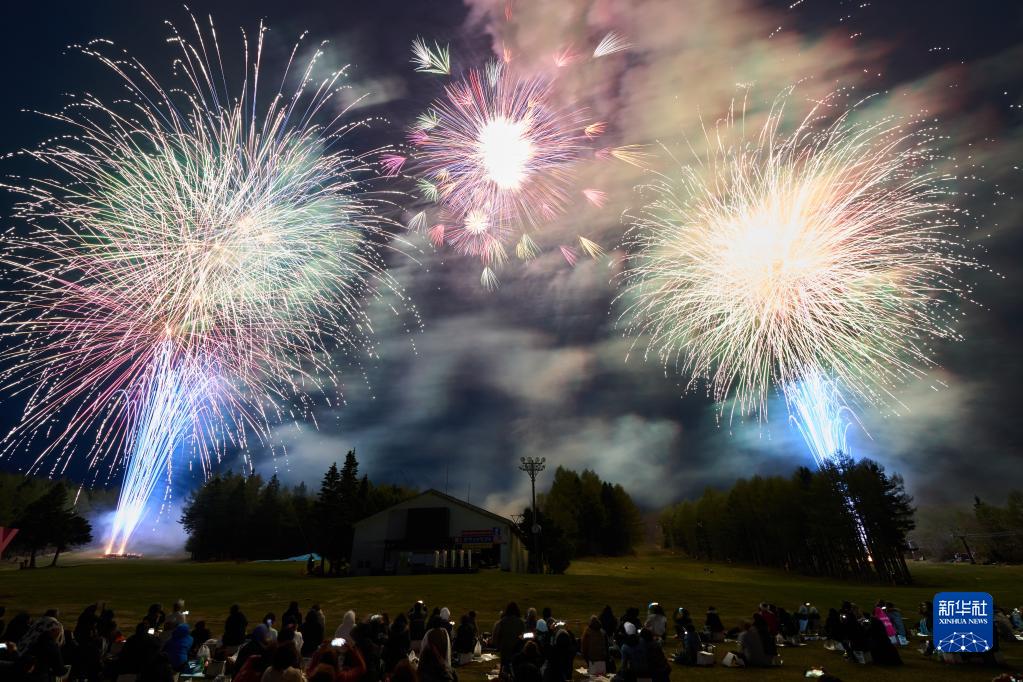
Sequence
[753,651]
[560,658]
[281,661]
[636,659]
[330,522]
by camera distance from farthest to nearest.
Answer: [330,522] → [753,651] → [560,658] → [636,659] → [281,661]

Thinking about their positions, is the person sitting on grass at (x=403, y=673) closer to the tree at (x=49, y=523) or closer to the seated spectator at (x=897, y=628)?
the seated spectator at (x=897, y=628)

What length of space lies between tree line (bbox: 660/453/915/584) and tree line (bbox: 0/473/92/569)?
10980 centimetres

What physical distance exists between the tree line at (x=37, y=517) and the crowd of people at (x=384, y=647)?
80.8m

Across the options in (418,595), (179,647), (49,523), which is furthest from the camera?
(49,523)

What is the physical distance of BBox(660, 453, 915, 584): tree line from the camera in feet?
228

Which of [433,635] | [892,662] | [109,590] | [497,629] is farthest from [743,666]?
[109,590]

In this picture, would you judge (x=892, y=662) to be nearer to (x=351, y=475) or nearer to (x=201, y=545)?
(x=351, y=475)

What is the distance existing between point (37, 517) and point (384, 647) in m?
95.5

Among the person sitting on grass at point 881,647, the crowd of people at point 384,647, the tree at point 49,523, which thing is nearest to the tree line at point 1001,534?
the crowd of people at point 384,647

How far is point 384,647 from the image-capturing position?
43.8 ft

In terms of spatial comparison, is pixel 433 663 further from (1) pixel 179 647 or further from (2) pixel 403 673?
(1) pixel 179 647

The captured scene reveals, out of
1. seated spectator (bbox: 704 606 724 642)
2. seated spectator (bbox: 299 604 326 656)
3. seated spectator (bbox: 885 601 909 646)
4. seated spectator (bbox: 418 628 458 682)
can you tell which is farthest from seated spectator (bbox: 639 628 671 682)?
seated spectator (bbox: 885 601 909 646)

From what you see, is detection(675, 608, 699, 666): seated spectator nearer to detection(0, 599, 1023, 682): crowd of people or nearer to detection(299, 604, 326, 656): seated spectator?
detection(0, 599, 1023, 682): crowd of people

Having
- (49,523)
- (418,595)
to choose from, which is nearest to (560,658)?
(418,595)
